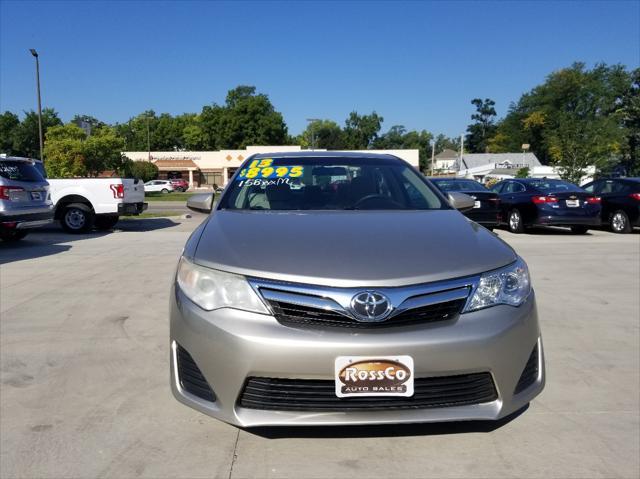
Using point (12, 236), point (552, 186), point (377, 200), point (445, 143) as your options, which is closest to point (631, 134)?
point (552, 186)

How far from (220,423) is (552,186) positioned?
12.8m

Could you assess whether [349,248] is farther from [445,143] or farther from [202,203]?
[445,143]

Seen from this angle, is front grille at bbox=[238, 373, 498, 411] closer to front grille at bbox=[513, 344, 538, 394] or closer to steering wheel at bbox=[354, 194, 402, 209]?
front grille at bbox=[513, 344, 538, 394]

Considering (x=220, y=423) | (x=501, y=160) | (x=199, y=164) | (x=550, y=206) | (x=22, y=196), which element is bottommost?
(x=220, y=423)

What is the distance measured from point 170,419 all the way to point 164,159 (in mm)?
66300

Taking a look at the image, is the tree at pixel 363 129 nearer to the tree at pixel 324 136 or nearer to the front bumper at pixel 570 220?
the tree at pixel 324 136

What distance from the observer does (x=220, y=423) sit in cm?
318

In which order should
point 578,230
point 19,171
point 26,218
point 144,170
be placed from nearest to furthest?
point 26,218
point 19,171
point 578,230
point 144,170

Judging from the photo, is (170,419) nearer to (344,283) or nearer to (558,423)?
(344,283)

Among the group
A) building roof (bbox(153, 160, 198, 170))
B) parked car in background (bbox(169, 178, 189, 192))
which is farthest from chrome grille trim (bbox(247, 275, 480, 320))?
building roof (bbox(153, 160, 198, 170))

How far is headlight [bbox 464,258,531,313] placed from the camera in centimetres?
254

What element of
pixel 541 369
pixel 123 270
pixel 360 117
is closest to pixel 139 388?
pixel 541 369

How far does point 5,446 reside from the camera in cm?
293

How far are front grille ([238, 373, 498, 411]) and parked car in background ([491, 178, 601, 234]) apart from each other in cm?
1180
